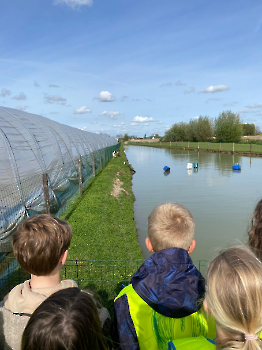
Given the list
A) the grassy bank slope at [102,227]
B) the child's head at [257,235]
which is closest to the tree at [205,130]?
the grassy bank slope at [102,227]

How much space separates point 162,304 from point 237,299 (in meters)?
0.60

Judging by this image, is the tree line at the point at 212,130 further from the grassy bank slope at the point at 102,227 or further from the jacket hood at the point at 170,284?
the jacket hood at the point at 170,284

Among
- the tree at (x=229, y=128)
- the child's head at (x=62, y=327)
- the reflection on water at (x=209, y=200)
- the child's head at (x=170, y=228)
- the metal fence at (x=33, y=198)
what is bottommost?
the reflection on water at (x=209, y=200)

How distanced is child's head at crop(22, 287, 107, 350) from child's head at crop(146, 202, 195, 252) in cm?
82

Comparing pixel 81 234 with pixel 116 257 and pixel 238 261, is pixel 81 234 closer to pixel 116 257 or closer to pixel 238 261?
pixel 116 257

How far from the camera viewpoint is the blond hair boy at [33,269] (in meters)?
1.79

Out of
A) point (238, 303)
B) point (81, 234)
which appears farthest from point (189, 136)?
point (238, 303)

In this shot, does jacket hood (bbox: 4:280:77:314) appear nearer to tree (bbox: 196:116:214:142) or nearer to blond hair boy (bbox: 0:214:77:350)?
blond hair boy (bbox: 0:214:77:350)

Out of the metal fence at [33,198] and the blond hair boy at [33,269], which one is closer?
the blond hair boy at [33,269]

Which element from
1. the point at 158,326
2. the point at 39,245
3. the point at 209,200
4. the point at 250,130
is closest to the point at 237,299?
the point at 158,326

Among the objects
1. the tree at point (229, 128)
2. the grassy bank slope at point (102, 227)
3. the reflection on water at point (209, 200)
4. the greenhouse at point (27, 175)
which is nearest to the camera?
the greenhouse at point (27, 175)

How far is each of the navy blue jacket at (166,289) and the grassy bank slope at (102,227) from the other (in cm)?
402

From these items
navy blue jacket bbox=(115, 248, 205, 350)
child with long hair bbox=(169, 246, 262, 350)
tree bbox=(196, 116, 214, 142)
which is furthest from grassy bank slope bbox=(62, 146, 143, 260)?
tree bbox=(196, 116, 214, 142)

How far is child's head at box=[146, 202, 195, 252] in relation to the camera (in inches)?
80.7
